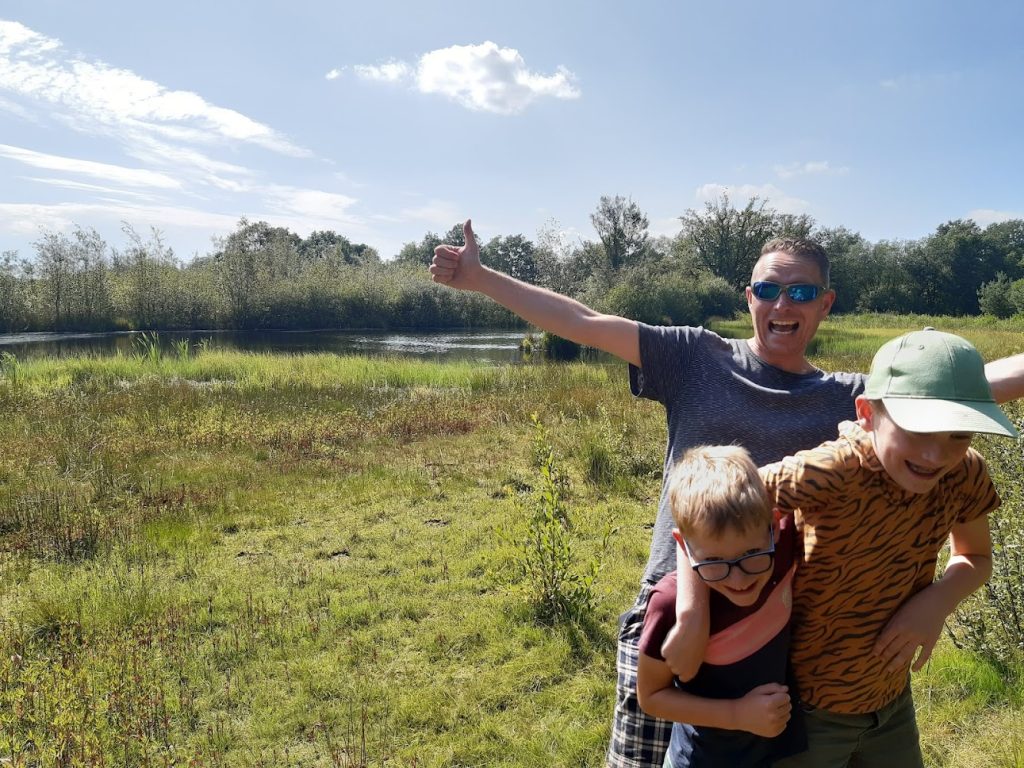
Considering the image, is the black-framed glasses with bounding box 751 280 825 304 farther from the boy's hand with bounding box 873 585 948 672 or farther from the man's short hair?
the boy's hand with bounding box 873 585 948 672

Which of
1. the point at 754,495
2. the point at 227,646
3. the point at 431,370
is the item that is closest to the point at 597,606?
the point at 227,646

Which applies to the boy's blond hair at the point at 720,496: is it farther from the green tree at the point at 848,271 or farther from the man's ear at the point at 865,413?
the green tree at the point at 848,271

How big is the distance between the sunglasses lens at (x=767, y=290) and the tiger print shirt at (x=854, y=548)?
0.56 metres

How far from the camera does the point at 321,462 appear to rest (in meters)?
8.31

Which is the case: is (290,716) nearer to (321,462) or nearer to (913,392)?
(913,392)

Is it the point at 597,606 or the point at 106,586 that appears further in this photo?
the point at 106,586

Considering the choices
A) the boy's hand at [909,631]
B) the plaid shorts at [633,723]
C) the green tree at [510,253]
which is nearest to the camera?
the boy's hand at [909,631]

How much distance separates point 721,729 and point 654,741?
1.26ft

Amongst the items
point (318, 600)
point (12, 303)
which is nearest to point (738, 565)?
point (318, 600)

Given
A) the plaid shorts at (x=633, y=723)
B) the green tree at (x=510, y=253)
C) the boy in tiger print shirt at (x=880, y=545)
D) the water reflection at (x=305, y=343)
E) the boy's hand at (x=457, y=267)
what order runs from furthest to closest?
1. the green tree at (x=510, y=253)
2. the water reflection at (x=305, y=343)
3. the boy's hand at (x=457, y=267)
4. the plaid shorts at (x=633, y=723)
5. the boy in tiger print shirt at (x=880, y=545)

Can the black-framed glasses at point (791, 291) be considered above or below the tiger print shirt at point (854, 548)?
above

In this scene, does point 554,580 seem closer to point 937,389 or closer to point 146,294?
point 937,389

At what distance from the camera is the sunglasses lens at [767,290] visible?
1865mm

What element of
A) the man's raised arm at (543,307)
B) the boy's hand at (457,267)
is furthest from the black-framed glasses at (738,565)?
the boy's hand at (457,267)
